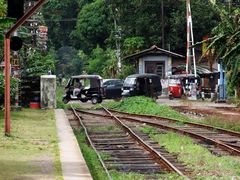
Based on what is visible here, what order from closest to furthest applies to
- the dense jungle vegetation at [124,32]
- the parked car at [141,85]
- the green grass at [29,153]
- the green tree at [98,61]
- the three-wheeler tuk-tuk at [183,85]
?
the green grass at [29,153] < the dense jungle vegetation at [124,32] < the parked car at [141,85] < the three-wheeler tuk-tuk at [183,85] < the green tree at [98,61]

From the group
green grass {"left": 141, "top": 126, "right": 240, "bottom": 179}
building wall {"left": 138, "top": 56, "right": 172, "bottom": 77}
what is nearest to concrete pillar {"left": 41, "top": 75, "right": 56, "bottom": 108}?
green grass {"left": 141, "top": 126, "right": 240, "bottom": 179}

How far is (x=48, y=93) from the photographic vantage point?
104 feet

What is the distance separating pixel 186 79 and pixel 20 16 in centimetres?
3300

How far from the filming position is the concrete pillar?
3173 cm

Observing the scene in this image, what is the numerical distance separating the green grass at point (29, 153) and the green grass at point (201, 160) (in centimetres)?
277

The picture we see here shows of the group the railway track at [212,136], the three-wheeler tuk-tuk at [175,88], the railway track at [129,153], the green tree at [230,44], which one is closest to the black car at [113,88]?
the three-wheeler tuk-tuk at [175,88]

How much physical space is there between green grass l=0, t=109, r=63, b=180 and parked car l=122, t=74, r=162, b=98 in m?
22.1

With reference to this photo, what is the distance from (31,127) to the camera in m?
19.1

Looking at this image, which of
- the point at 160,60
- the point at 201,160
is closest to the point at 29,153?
the point at 201,160

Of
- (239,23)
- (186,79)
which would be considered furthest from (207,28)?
(239,23)

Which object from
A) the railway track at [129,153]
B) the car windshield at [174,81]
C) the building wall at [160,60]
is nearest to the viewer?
the railway track at [129,153]

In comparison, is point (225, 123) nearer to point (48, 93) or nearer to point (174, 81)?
point (48, 93)

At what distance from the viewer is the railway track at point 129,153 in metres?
11.8

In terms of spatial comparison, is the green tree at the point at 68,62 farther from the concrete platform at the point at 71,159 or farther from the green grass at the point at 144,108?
the concrete platform at the point at 71,159
